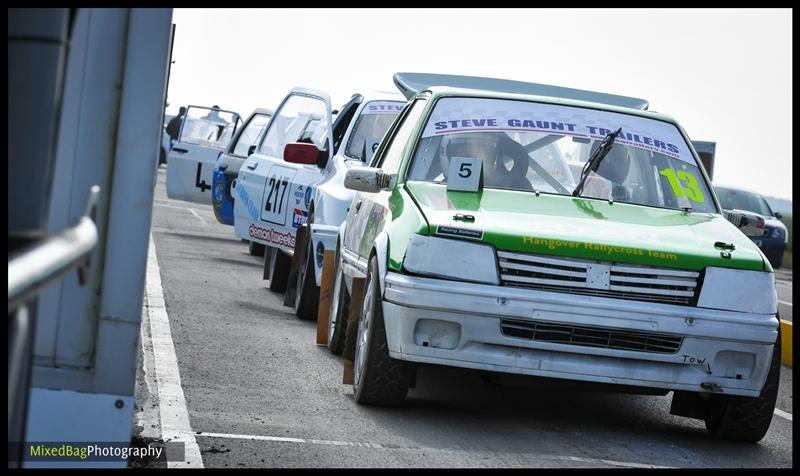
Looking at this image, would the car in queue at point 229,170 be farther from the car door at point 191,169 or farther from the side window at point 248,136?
the car door at point 191,169

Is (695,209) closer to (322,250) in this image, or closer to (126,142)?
(322,250)

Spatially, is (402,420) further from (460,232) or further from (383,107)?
(383,107)

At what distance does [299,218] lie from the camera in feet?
39.2

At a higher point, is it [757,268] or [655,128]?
[655,128]

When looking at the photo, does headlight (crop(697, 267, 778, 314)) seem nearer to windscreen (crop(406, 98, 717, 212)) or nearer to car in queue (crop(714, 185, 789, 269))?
windscreen (crop(406, 98, 717, 212))

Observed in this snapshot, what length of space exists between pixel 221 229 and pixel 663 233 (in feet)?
58.1

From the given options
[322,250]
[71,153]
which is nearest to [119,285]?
[71,153]

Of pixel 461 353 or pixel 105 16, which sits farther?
pixel 461 353

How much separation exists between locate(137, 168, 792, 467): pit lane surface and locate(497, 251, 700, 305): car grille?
47cm

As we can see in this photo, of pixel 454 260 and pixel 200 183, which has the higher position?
pixel 454 260

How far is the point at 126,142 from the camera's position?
4145mm

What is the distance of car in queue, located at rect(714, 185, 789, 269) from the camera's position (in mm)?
28781

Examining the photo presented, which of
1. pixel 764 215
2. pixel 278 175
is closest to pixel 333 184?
pixel 278 175

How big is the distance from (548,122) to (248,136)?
907 cm
